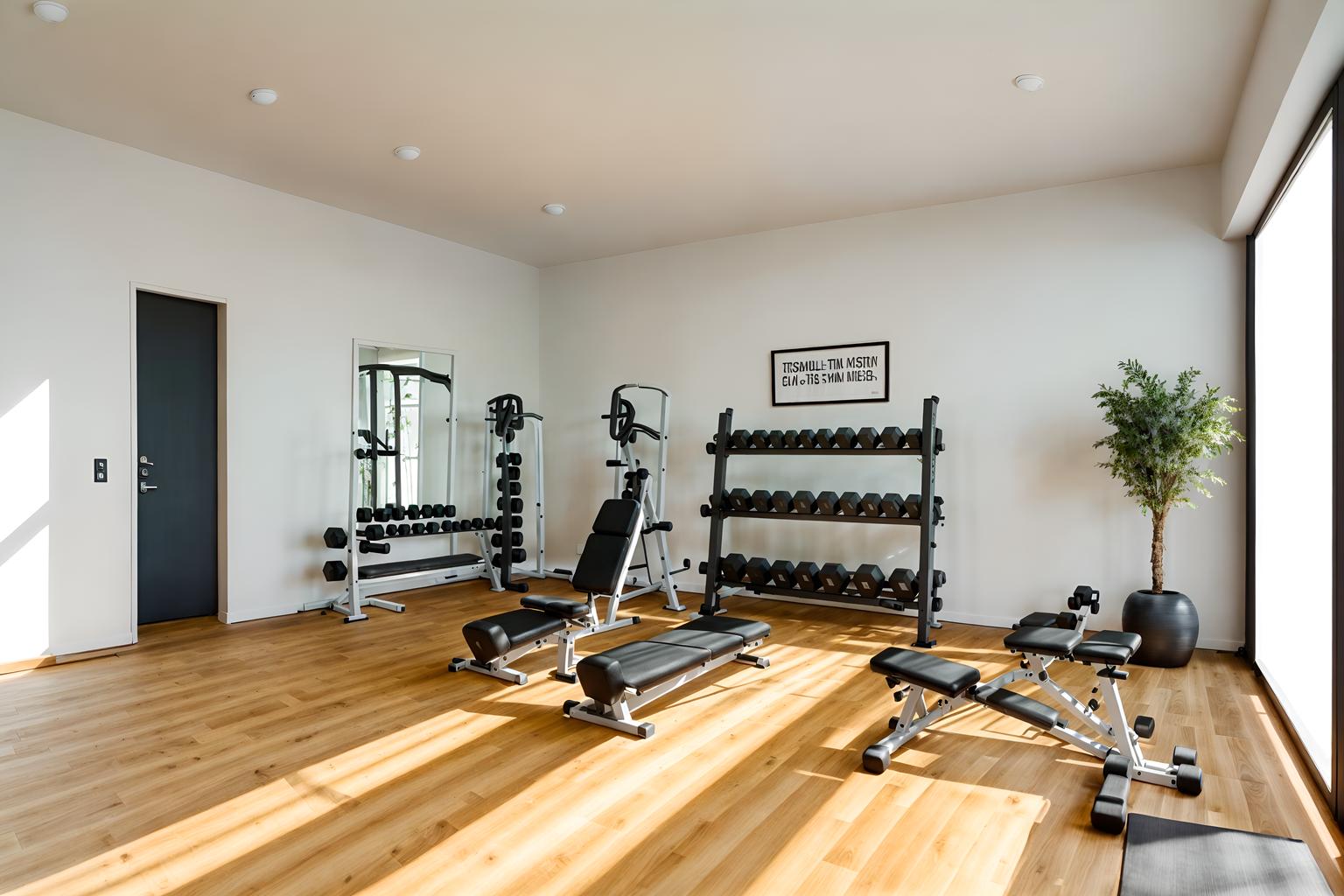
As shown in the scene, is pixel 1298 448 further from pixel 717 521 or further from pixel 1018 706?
pixel 717 521

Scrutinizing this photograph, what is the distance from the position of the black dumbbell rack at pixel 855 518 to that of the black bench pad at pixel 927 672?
5.28 ft

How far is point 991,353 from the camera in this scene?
197 inches

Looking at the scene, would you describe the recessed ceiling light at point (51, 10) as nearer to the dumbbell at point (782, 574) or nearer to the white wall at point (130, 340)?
the white wall at point (130, 340)

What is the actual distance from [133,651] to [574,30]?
3.89m

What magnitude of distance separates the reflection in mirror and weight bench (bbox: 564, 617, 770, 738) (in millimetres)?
2933

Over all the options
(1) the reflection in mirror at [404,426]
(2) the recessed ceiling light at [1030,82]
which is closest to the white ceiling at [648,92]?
(2) the recessed ceiling light at [1030,82]

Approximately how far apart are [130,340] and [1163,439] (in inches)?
220

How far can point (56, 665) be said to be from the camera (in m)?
3.97

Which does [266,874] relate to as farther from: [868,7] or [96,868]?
[868,7]

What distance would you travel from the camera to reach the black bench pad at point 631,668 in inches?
117

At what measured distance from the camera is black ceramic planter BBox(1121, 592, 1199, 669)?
154 inches

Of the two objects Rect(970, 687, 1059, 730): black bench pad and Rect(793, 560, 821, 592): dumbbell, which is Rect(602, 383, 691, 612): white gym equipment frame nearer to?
Rect(793, 560, 821, 592): dumbbell

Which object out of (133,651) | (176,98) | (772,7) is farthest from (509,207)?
(133,651)

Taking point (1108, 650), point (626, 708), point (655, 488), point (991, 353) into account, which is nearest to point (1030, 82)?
point (991, 353)
